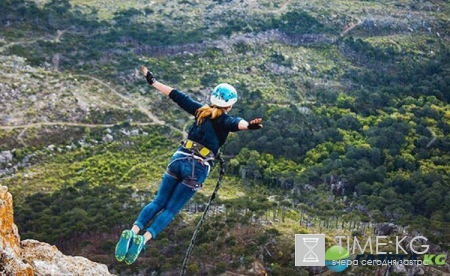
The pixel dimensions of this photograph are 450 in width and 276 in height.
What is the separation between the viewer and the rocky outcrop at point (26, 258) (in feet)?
23.8

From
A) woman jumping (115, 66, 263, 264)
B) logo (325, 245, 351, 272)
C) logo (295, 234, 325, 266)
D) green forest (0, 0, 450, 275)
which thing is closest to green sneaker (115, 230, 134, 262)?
woman jumping (115, 66, 263, 264)

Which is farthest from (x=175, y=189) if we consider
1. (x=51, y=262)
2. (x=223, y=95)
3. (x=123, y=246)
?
(x=51, y=262)

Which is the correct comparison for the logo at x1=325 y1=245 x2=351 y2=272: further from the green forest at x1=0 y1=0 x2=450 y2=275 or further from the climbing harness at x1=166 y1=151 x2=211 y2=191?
the climbing harness at x1=166 y1=151 x2=211 y2=191

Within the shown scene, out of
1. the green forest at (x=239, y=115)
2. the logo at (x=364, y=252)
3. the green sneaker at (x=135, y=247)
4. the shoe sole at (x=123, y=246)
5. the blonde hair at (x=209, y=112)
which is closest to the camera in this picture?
the shoe sole at (x=123, y=246)

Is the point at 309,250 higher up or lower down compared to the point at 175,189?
lower down

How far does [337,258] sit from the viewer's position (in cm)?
2700

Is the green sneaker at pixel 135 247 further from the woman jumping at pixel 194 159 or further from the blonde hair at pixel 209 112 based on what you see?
the blonde hair at pixel 209 112

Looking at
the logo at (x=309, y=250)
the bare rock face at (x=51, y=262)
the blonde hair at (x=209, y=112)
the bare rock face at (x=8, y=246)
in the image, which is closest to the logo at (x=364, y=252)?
the logo at (x=309, y=250)

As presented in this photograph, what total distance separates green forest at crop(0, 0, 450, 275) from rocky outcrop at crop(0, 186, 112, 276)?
1721cm

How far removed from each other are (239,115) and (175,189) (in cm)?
4014

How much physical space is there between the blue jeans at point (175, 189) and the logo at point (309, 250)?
18855 mm

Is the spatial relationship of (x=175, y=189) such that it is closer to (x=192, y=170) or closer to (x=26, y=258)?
(x=192, y=170)

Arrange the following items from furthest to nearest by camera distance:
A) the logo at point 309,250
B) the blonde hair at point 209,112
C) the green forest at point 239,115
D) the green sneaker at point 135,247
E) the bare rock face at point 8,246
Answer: the green forest at point 239,115 → the logo at point 309,250 → the blonde hair at point 209,112 → the green sneaker at point 135,247 → the bare rock face at point 8,246

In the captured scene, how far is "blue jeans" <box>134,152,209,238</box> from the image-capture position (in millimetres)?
8094
